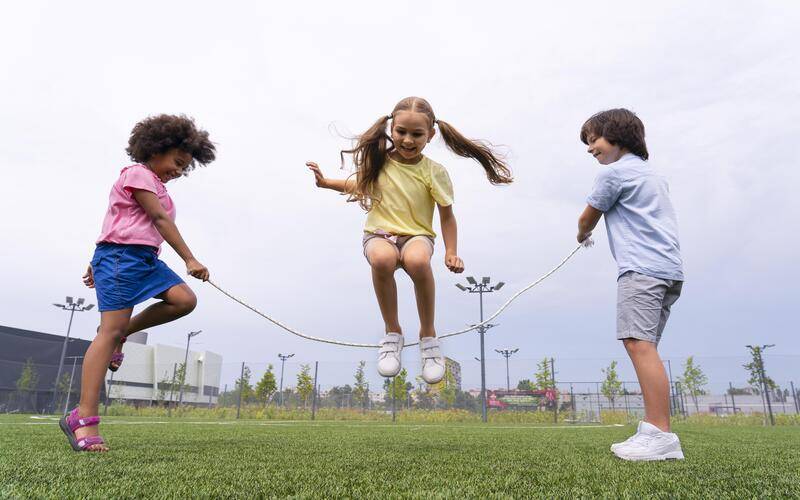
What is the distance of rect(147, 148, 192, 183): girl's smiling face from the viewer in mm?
3682

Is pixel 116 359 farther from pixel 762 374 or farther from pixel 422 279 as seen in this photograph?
pixel 762 374

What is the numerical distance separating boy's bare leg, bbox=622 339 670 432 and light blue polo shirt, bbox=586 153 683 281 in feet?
1.44

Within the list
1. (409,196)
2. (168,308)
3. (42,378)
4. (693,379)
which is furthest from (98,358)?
(42,378)

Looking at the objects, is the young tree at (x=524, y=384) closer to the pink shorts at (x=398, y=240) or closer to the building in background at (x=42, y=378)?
the building in background at (x=42, y=378)

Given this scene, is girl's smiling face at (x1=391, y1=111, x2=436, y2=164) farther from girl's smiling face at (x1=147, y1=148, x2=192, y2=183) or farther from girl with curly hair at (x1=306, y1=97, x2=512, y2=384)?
girl's smiling face at (x1=147, y1=148, x2=192, y2=183)

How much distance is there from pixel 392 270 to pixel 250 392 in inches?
1024

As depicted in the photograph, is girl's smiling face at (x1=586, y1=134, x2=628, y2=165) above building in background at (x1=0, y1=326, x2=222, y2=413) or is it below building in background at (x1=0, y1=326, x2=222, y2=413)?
above

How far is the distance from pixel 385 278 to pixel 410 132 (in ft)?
3.56

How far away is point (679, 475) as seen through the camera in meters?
2.15

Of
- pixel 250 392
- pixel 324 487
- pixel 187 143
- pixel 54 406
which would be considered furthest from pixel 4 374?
pixel 324 487

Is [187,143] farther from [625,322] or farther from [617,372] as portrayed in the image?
[617,372]

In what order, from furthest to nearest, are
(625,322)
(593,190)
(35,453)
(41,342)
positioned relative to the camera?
1. (41,342)
2. (593,190)
3. (625,322)
4. (35,453)

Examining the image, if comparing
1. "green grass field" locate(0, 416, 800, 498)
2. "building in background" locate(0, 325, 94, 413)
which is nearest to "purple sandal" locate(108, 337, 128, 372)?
"green grass field" locate(0, 416, 800, 498)

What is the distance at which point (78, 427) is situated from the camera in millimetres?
3033
